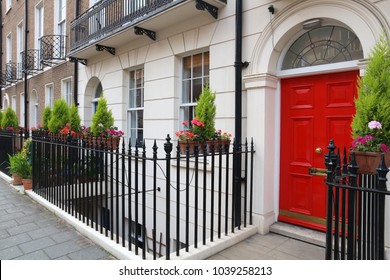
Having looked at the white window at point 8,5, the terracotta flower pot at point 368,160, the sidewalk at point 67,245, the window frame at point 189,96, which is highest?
the white window at point 8,5

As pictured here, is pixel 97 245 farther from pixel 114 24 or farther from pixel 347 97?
pixel 114 24

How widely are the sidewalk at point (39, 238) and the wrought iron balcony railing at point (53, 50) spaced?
6618mm

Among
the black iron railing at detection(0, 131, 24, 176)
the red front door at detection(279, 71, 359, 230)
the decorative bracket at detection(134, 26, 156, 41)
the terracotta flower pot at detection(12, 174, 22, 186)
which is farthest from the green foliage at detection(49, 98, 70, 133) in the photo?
the red front door at detection(279, 71, 359, 230)

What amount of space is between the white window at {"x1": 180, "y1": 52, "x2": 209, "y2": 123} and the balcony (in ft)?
2.50

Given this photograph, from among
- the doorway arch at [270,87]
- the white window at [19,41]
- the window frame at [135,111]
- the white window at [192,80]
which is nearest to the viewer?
the doorway arch at [270,87]

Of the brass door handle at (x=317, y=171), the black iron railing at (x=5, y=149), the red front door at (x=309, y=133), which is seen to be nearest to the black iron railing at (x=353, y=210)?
the brass door handle at (x=317, y=171)

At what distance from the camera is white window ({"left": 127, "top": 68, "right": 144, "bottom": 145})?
750 cm

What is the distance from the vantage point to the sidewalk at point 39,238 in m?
3.71

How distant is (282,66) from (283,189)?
194cm

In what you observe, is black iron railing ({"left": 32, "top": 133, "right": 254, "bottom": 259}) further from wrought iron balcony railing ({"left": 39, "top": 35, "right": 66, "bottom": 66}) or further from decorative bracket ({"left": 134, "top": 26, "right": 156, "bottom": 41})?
wrought iron balcony railing ({"left": 39, "top": 35, "right": 66, "bottom": 66})

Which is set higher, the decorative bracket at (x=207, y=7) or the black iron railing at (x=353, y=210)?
the decorative bracket at (x=207, y=7)

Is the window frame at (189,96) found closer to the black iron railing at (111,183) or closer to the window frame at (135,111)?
the black iron railing at (111,183)

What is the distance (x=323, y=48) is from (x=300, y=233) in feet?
8.74

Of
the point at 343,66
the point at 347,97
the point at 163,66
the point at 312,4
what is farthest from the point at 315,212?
the point at 163,66
